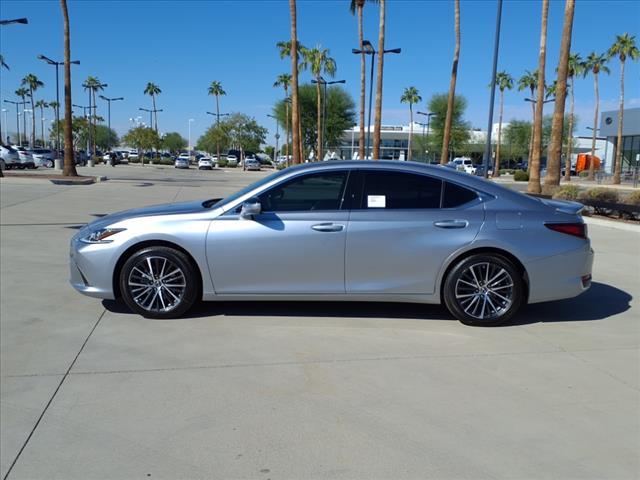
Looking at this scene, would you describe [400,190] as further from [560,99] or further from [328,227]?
[560,99]

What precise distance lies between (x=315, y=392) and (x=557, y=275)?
285cm

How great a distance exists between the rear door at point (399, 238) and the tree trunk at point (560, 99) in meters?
17.9

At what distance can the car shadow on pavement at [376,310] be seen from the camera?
594 centimetres

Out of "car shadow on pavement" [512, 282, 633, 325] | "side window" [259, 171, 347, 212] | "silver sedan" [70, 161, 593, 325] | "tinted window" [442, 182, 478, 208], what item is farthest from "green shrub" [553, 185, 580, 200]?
"side window" [259, 171, 347, 212]

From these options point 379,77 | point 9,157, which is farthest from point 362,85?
point 9,157

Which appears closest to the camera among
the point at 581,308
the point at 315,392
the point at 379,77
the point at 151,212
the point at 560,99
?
the point at 315,392

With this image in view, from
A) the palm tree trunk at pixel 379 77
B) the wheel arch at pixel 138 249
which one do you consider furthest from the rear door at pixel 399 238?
the palm tree trunk at pixel 379 77

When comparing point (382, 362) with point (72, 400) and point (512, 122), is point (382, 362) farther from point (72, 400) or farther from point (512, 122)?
point (512, 122)

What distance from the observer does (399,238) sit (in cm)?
552

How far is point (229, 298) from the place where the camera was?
18.6ft

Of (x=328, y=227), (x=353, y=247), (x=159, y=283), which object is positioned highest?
(x=328, y=227)

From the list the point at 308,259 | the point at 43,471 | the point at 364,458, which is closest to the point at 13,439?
the point at 43,471

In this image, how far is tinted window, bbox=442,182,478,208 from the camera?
18.6 ft

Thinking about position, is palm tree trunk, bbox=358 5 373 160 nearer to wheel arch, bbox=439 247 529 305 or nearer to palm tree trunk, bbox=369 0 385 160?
palm tree trunk, bbox=369 0 385 160
